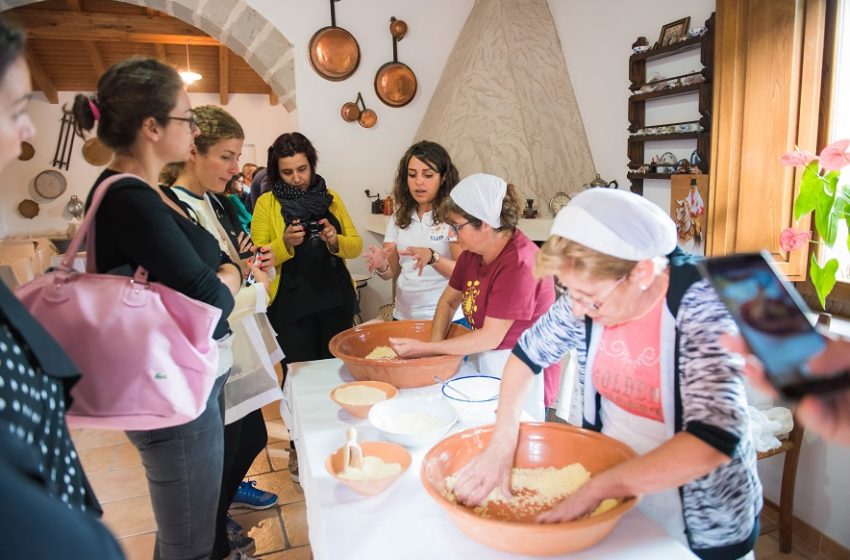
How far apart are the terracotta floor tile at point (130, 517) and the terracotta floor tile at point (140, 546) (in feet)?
0.12

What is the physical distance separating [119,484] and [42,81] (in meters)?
7.31

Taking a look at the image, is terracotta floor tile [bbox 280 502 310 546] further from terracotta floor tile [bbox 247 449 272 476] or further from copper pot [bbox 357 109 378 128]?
copper pot [bbox 357 109 378 128]

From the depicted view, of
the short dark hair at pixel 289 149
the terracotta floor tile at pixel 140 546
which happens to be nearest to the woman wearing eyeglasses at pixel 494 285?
the short dark hair at pixel 289 149

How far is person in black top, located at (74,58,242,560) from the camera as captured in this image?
1.16 meters

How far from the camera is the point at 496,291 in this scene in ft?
5.61

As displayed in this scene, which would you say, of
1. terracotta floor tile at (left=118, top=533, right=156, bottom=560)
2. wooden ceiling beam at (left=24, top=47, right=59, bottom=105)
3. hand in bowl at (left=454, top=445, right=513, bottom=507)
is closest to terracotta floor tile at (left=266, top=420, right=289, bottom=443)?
terracotta floor tile at (left=118, top=533, right=156, bottom=560)

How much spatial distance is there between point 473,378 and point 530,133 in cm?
262

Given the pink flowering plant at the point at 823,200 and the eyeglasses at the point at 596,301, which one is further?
the pink flowering plant at the point at 823,200

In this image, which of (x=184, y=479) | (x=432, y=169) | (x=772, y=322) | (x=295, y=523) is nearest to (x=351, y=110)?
(x=432, y=169)

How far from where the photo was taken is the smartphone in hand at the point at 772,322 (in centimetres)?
65

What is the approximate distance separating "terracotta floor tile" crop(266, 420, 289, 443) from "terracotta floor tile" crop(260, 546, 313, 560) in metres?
1.04

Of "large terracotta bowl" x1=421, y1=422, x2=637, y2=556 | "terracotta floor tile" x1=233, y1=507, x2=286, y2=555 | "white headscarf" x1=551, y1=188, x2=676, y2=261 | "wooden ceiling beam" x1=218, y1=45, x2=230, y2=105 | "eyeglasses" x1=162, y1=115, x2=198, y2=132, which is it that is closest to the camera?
"large terracotta bowl" x1=421, y1=422, x2=637, y2=556

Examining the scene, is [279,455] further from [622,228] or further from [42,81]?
[42,81]

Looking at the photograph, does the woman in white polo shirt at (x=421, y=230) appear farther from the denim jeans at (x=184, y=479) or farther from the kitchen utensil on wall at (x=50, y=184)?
the kitchen utensil on wall at (x=50, y=184)
